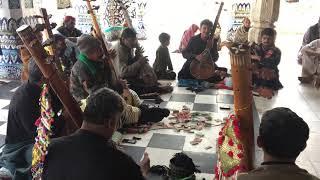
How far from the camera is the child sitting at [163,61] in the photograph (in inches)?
230

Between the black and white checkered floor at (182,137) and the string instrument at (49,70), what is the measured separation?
3.85 feet

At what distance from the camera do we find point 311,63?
611 cm

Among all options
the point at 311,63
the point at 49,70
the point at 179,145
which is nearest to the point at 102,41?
the point at 179,145

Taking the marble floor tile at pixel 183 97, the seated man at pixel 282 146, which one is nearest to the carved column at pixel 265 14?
the marble floor tile at pixel 183 97

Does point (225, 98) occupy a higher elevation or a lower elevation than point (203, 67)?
lower

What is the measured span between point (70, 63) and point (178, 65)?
274 cm

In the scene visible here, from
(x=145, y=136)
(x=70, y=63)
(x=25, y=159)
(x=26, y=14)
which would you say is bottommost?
(x=145, y=136)

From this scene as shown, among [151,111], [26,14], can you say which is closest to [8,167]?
[151,111]

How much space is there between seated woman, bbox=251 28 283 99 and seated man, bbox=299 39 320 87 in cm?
84

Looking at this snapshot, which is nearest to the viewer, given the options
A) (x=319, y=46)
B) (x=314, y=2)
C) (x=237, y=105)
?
(x=237, y=105)

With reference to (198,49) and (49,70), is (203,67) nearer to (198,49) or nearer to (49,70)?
(198,49)

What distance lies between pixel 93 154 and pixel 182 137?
2.24 meters

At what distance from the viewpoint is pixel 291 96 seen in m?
5.23

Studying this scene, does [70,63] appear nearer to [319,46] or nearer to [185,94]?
[185,94]
